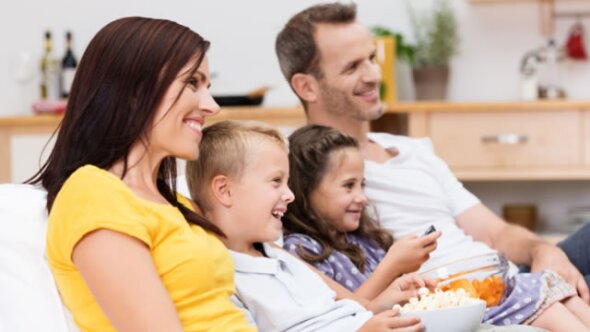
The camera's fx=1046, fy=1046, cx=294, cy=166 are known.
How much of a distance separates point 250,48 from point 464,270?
9.82 ft

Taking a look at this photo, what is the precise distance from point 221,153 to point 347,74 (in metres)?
0.89

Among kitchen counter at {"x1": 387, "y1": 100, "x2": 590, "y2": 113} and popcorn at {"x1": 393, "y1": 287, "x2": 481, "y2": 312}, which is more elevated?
popcorn at {"x1": 393, "y1": 287, "x2": 481, "y2": 312}

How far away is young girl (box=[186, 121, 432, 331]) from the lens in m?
1.73

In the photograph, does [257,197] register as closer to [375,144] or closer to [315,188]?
[315,188]

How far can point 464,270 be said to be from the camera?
7.16ft

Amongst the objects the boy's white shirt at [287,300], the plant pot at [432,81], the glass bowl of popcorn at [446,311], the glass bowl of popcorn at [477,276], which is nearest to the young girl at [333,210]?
the glass bowl of popcorn at [477,276]

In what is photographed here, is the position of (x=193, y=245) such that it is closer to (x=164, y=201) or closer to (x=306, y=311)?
(x=164, y=201)

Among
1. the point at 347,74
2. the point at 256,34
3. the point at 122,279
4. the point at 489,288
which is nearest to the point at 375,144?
the point at 347,74

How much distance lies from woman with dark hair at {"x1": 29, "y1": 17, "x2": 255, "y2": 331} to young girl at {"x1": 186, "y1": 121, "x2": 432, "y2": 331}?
0.17 metres

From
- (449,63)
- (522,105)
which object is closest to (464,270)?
(522,105)

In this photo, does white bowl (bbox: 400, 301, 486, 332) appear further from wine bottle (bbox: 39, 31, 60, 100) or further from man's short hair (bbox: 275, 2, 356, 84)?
wine bottle (bbox: 39, 31, 60, 100)

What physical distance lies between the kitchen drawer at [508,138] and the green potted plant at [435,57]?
0.88ft

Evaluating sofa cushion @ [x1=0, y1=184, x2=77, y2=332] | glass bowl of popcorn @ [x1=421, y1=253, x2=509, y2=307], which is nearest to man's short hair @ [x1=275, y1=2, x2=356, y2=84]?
glass bowl of popcorn @ [x1=421, y1=253, x2=509, y2=307]

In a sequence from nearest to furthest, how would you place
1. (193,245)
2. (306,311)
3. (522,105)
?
(193,245), (306,311), (522,105)
